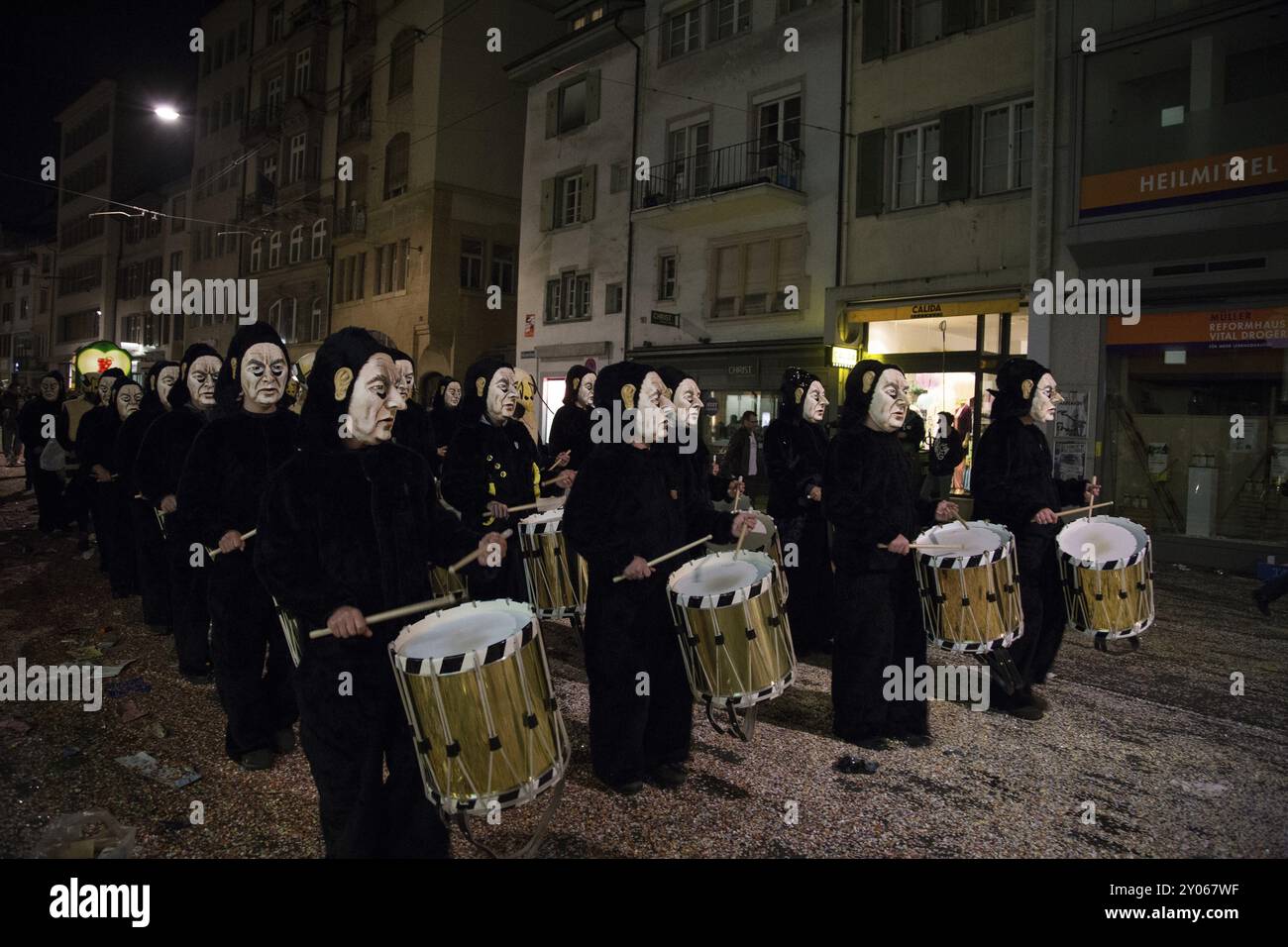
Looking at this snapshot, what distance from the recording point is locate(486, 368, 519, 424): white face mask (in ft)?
19.5

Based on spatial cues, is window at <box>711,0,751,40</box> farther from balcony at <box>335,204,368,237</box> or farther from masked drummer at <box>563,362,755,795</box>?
masked drummer at <box>563,362,755,795</box>

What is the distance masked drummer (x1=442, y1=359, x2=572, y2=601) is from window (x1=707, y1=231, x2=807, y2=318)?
12.0 metres

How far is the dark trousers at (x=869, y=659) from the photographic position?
464 centimetres

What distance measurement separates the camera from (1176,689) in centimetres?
581

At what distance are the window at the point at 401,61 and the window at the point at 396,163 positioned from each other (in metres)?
1.57

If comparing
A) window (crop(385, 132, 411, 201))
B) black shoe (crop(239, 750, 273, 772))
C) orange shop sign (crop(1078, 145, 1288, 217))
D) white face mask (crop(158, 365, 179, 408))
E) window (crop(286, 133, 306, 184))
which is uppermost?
window (crop(286, 133, 306, 184))

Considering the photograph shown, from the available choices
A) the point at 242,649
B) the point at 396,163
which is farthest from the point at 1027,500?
the point at 396,163

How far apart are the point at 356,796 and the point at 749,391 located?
15772 mm

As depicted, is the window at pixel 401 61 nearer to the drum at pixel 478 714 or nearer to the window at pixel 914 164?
the window at pixel 914 164

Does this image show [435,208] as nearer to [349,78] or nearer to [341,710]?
[349,78]

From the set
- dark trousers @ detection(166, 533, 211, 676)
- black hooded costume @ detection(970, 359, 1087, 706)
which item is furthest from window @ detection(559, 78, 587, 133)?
dark trousers @ detection(166, 533, 211, 676)

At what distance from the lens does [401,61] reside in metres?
26.9

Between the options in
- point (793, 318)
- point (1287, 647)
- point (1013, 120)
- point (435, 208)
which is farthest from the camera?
point (435, 208)
